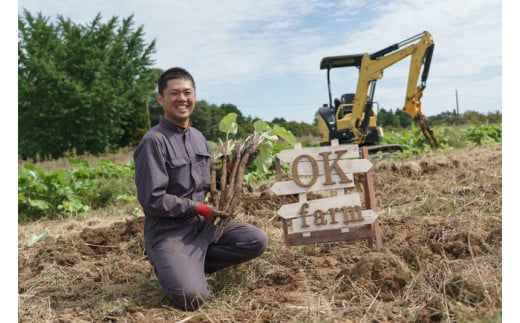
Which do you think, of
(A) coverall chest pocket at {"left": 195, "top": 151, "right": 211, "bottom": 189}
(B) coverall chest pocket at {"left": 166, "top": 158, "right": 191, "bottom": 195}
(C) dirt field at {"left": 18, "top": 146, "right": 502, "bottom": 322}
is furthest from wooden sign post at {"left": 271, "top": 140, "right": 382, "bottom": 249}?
(B) coverall chest pocket at {"left": 166, "top": 158, "right": 191, "bottom": 195}

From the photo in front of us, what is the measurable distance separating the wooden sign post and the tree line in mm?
18216

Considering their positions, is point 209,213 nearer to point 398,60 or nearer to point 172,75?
point 172,75

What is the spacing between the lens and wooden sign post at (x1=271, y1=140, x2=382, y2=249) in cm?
326

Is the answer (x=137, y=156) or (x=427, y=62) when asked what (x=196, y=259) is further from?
(x=427, y=62)

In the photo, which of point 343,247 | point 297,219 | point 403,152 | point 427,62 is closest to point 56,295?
point 297,219

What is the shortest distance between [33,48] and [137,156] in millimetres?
24205

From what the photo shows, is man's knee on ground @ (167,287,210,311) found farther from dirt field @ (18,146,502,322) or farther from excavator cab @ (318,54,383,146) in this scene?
excavator cab @ (318,54,383,146)

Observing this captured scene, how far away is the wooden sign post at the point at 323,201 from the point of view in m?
3.26

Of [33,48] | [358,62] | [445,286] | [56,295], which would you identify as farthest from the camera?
[33,48]

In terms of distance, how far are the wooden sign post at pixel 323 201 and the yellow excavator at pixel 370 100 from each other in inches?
244

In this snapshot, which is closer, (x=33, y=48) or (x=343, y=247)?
(x=343, y=247)

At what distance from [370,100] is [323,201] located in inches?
295

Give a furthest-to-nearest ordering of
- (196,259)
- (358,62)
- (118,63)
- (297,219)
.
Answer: (118,63), (358,62), (297,219), (196,259)

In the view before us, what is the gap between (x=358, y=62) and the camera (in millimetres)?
11055
